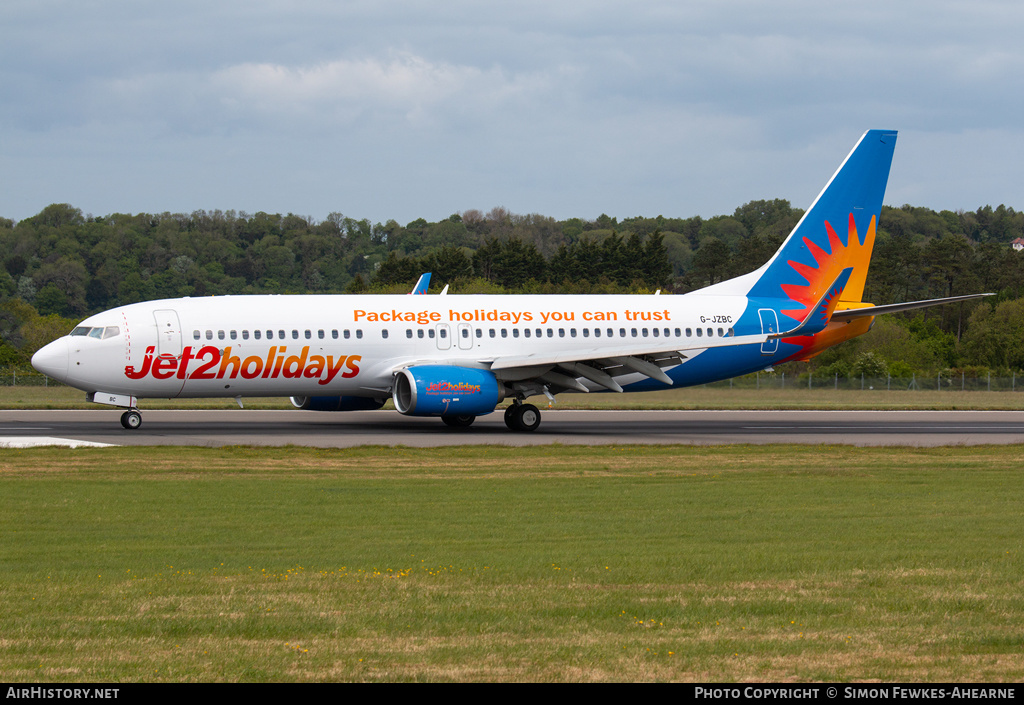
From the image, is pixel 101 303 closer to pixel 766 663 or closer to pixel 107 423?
pixel 107 423

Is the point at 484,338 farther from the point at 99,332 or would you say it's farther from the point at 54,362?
the point at 54,362

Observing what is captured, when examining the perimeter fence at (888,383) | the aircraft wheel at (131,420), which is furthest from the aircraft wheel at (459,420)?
the perimeter fence at (888,383)

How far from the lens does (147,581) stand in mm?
10859

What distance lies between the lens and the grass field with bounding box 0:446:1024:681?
26.3 feet

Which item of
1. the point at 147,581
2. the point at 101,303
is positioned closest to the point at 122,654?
the point at 147,581

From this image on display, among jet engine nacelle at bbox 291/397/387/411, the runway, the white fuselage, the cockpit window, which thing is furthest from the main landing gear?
the cockpit window

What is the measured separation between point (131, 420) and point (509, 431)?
10.4 metres

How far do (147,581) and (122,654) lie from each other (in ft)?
9.30

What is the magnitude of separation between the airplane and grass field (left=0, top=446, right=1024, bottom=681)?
9.99 metres

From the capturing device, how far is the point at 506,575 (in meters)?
11.3

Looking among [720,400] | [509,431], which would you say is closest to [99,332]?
[509,431]

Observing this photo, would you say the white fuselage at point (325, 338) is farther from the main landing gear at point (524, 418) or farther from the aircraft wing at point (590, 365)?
the main landing gear at point (524, 418)

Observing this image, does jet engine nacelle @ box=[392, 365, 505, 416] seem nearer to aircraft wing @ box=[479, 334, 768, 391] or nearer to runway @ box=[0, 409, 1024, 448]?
runway @ box=[0, 409, 1024, 448]

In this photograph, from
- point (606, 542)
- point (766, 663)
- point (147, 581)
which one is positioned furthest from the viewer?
point (606, 542)
